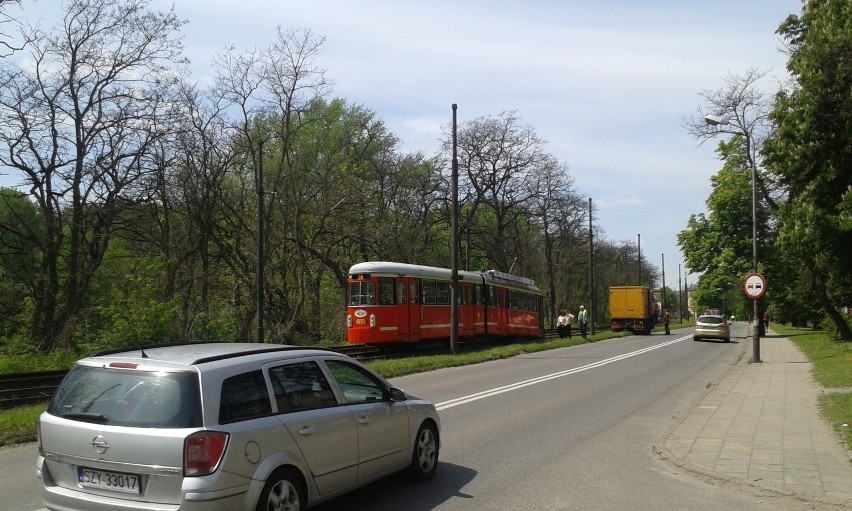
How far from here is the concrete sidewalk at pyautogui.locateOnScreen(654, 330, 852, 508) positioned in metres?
7.54

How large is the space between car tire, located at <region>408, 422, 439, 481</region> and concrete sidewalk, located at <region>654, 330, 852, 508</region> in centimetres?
291

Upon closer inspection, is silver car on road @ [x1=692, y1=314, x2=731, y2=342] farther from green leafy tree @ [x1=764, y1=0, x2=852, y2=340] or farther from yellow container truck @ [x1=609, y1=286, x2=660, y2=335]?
green leafy tree @ [x1=764, y1=0, x2=852, y2=340]

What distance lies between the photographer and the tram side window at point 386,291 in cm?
2577

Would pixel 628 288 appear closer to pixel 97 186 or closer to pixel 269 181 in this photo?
pixel 269 181

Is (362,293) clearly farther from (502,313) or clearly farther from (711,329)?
(711,329)

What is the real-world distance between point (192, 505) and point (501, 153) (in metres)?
50.0

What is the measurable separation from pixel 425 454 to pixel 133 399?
3.23 meters

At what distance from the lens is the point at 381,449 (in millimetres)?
6695

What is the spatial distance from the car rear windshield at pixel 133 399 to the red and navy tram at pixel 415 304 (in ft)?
66.0

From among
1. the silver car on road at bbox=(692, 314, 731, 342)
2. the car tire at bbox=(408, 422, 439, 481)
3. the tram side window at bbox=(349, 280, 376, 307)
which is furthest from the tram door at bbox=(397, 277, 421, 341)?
the silver car on road at bbox=(692, 314, 731, 342)

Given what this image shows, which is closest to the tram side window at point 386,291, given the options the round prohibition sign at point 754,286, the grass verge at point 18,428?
the round prohibition sign at point 754,286

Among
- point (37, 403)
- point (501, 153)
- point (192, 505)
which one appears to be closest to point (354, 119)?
point (501, 153)

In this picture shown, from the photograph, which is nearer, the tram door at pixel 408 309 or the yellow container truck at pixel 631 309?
the tram door at pixel 408 309

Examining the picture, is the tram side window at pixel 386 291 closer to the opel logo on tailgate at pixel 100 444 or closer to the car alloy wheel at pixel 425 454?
the car alloy wheel at pixel 425 454
